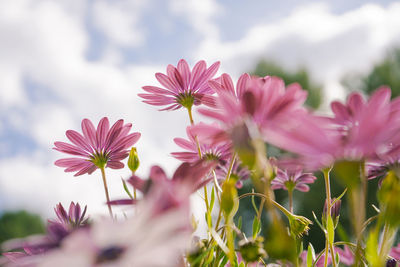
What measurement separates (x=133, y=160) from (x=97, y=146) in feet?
0.19

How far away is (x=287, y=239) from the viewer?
0.25 meters

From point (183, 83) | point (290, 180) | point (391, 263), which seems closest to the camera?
point (391, 263)

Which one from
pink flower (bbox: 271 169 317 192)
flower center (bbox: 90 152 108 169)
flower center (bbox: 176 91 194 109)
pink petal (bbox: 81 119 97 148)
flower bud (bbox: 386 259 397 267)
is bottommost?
flower bud (bbox: 386 259 397 267)

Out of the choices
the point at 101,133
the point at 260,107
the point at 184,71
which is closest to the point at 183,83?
the point at 184,71

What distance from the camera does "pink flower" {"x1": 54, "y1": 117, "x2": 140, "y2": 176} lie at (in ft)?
1.62

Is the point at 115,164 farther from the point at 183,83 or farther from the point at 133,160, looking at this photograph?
the point at 183,83

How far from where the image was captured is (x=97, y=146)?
0.51m

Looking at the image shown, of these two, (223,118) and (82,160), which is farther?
(82,160)

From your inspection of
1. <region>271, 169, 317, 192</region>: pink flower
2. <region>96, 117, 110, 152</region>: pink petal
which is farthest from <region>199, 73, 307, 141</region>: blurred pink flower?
<region>271, 169, 317, 192</region>: pink flower

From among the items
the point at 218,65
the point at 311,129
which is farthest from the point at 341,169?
the point at 218,65

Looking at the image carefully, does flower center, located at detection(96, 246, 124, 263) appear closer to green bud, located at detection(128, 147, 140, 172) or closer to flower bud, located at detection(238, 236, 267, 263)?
flower bud, located at detection(238, 236, 267, 263)

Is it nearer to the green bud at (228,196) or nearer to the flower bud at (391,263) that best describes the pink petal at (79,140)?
the green bud at (228,196)

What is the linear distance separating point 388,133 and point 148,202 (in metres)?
0.18

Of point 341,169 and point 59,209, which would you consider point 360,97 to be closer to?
point 341,169
